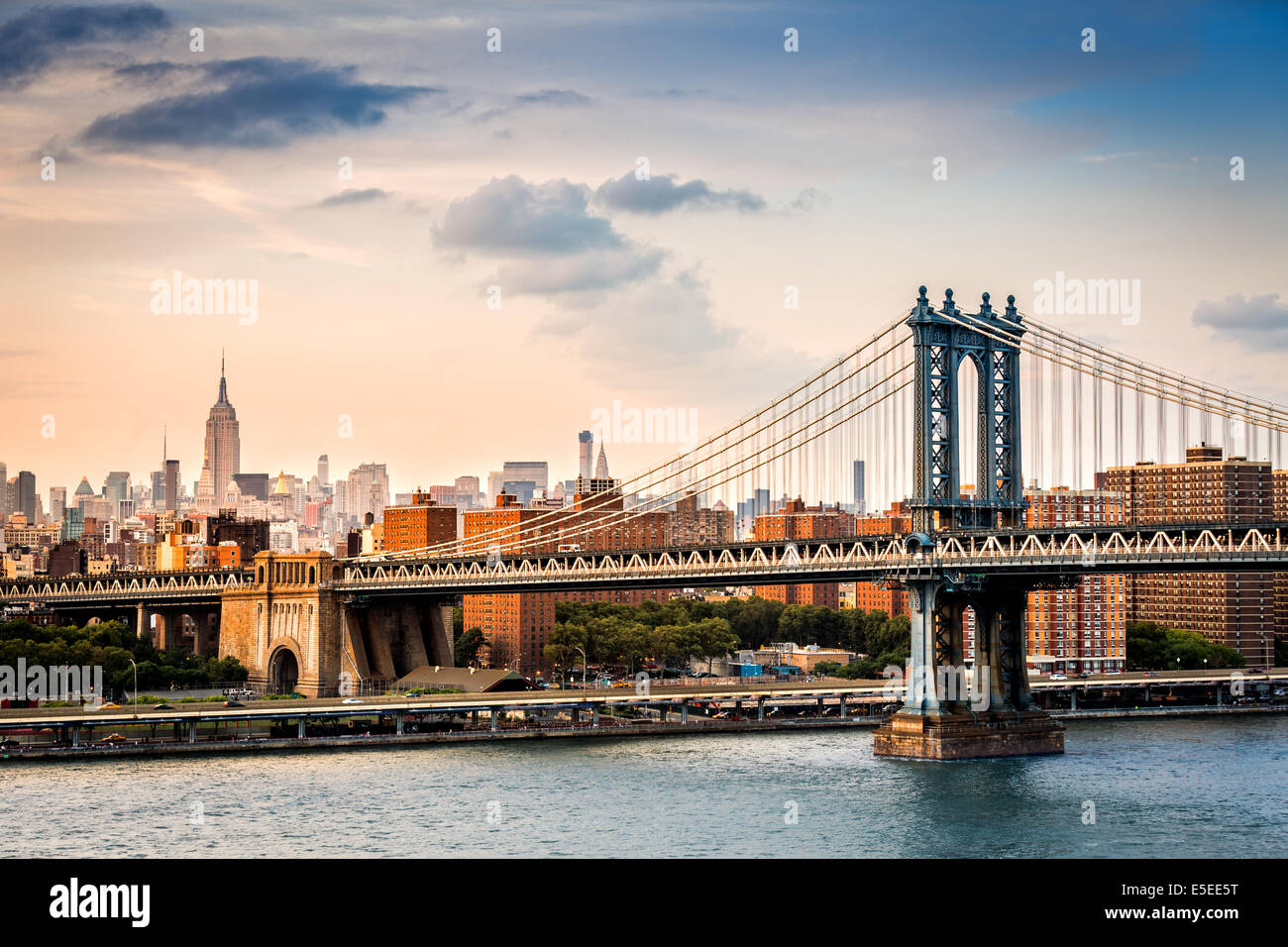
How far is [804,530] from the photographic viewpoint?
112 metres

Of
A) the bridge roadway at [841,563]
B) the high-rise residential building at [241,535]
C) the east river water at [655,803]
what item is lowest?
the east river water at [655,803]

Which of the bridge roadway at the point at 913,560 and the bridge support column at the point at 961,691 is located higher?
the bridge roadway at the point at 913,560

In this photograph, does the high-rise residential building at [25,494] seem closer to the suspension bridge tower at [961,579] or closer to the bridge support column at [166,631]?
the bridge support column at [166,631]

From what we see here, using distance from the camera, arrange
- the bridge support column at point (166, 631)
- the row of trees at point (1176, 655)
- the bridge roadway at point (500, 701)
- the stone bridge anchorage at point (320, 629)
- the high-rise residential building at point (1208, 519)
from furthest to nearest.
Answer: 1. the high-rise residential building at point (1208, 519)
2. the row of trees at point (1176, 655)
3. the bridge support column at point (166, 631)
4. the stone bridge anchorage at point (320, 629)
5. the bridge roadway at point (500, 701)

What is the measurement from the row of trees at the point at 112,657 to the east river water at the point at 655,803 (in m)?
17.5

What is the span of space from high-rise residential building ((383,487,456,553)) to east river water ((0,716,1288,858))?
6685cm

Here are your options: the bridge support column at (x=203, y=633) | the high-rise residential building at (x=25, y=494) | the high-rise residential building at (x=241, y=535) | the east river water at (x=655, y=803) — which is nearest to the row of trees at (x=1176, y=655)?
the east river water at (x=655, y=803)

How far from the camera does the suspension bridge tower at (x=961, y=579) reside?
46.0 m

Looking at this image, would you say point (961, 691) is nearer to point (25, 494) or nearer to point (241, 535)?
point (241, 535)

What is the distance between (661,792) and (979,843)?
9.43 m

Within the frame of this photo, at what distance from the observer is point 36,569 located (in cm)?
13300

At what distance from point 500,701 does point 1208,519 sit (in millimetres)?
54906

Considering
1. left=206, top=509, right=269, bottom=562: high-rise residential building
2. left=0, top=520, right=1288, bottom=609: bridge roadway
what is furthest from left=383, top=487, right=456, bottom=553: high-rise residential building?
left=0, top=520, right=1288, bottom=609: bridge roadway

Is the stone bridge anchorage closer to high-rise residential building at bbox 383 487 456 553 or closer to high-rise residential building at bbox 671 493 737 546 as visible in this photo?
high-rise residential building at bbox 383 487 456 553
